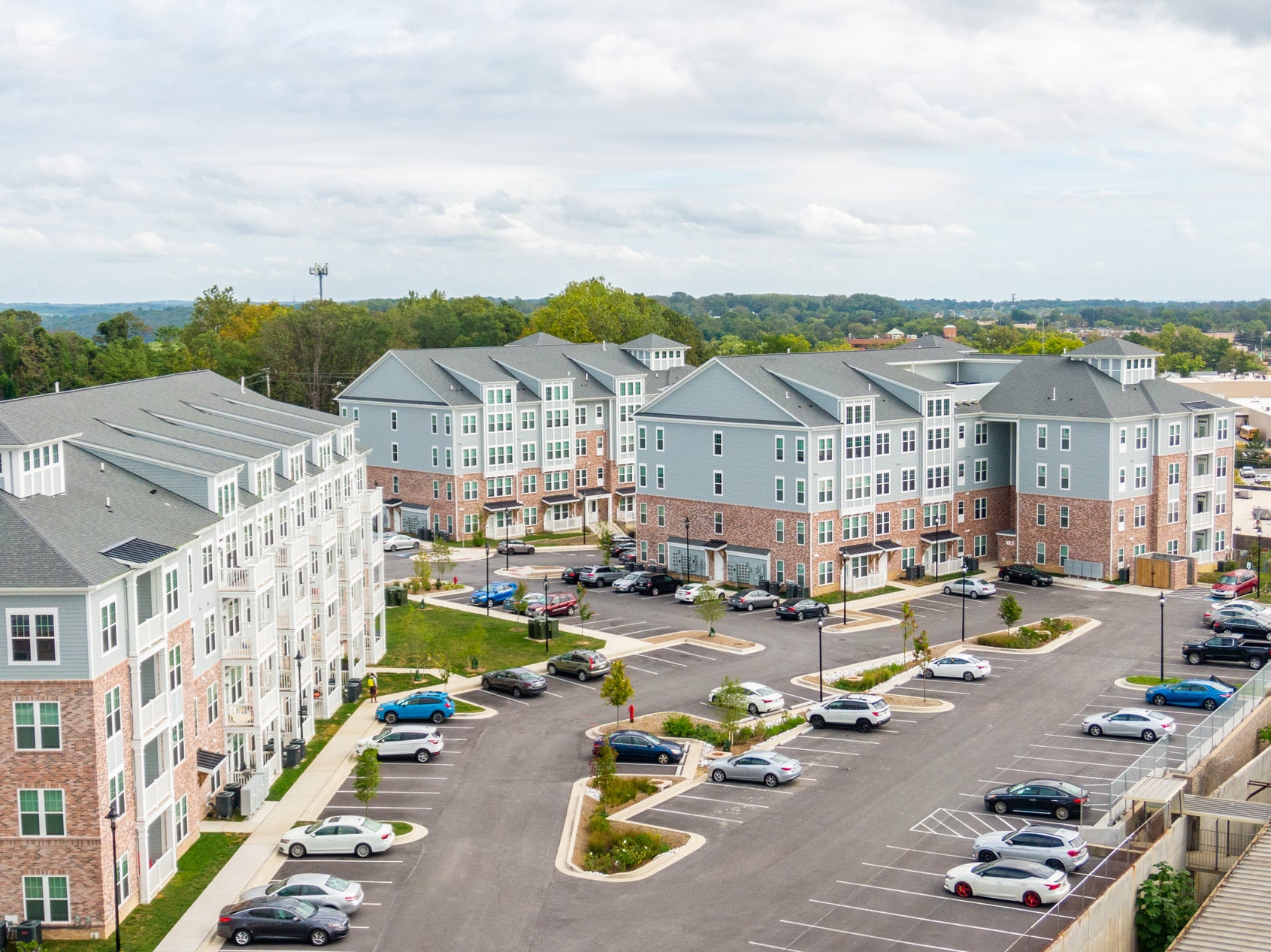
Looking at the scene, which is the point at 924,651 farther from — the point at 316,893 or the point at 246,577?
the point at 316,893

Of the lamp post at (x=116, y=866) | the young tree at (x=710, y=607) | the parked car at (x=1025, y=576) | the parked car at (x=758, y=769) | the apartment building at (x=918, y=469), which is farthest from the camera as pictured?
the parked car at (x=1025, y=576)

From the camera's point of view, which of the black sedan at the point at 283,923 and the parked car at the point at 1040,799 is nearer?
the black sedan at the point at 283,923

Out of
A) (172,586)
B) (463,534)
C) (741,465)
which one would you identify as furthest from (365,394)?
(172,586)

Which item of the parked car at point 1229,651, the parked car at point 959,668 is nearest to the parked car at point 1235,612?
the parked car at point 1229,651

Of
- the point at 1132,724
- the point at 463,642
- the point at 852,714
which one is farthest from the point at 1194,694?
the point at 463,642

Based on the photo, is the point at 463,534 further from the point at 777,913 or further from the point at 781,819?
the point at 777,913

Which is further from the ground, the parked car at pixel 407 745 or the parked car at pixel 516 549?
the parked car at pixel 516 549

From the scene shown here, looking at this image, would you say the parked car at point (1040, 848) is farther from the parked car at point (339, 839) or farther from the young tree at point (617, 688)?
the parked car at point (339, 839)
